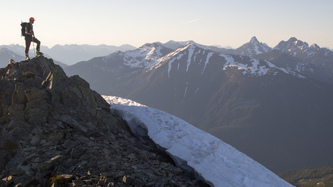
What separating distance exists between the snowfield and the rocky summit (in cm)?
91

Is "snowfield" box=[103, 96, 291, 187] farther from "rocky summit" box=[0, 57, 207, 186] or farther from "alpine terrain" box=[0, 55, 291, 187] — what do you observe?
"rocky summit" box=[0, 57, 207, 186]

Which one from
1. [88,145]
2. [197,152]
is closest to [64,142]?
[88,145]

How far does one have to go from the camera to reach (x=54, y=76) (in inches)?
859

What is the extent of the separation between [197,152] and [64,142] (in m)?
10.8

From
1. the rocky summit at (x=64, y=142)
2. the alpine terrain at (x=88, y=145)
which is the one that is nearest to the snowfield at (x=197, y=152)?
the alpine terrain at (x=88, y=145)

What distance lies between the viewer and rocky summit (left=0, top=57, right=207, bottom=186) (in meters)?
14.4

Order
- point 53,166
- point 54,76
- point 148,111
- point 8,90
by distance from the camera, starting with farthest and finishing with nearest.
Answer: point 148,111, point 54,76, point 8,90, point 53,166

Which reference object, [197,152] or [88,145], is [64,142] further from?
[197,152]

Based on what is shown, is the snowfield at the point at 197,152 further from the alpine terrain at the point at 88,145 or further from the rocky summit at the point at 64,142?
the rocky summit at the point at 64,142

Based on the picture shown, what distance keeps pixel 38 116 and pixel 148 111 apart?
1164 centimetres

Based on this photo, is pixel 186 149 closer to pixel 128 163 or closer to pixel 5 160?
pixel 128 163

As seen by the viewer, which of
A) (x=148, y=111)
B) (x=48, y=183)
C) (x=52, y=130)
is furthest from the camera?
(x=148, y=111)

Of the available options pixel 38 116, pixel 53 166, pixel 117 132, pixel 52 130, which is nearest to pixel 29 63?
pixel 38 116

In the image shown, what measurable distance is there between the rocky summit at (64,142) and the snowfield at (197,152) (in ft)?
2.98
